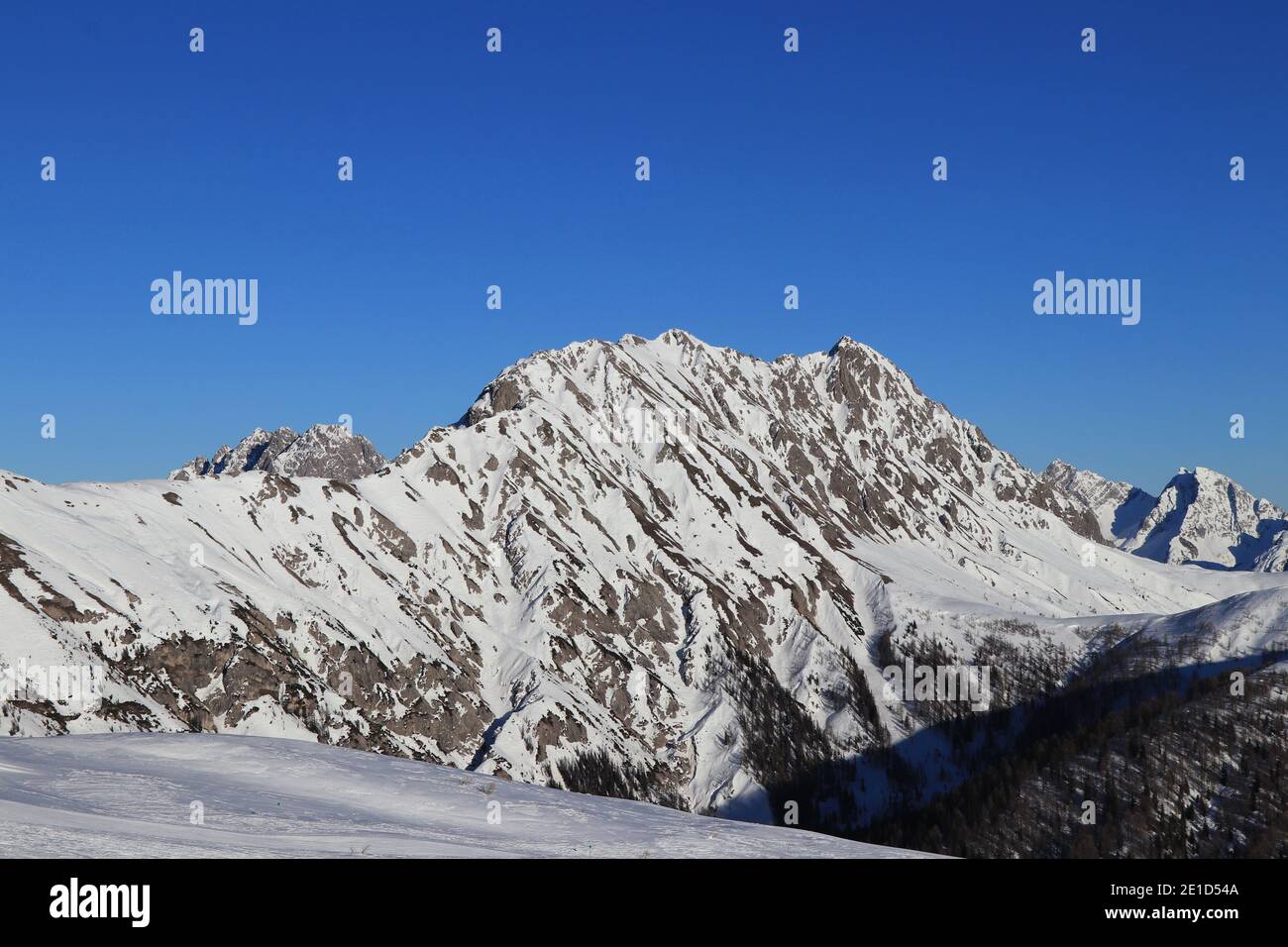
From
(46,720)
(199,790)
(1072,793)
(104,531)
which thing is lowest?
(1072,793)

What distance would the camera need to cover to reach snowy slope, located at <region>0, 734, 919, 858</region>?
55.5ft

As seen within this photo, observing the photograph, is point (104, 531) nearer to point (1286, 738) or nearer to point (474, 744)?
point (474, 744)

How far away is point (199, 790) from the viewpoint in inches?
889

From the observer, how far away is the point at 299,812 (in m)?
21.5

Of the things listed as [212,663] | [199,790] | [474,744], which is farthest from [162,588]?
[199,790]

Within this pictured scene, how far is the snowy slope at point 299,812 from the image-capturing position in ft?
55.5

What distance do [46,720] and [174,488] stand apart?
315 feet

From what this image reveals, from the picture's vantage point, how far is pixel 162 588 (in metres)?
143

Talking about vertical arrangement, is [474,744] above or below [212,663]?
below
